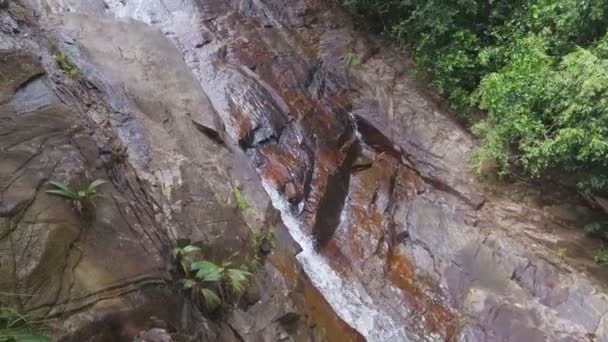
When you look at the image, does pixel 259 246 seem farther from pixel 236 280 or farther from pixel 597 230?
pixel 597 230

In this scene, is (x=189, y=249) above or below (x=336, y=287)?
above

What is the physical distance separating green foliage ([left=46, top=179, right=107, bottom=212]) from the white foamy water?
4.13 meters

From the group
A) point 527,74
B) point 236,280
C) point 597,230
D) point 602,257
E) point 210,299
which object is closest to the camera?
point 210,299

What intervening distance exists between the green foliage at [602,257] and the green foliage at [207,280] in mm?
6062

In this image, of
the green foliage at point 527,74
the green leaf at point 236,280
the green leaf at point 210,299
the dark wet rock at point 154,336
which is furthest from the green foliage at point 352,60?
the dark wet rock at point 154,336

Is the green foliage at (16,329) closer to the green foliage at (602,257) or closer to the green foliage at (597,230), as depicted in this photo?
the green foliage at (602,257)

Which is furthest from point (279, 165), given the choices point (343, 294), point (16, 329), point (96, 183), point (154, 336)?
point (16, 329)

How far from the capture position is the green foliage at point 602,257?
296 inches

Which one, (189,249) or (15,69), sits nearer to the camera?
(189,249)

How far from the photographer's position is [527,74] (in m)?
8.11

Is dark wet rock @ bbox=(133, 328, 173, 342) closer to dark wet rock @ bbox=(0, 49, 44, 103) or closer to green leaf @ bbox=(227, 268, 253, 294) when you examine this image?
green leaf @ bbox=(227, 268, 253, 294)

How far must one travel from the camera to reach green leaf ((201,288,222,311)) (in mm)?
5125

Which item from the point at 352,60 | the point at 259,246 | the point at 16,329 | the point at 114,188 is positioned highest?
the point at 352,60

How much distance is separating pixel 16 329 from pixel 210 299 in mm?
2059
